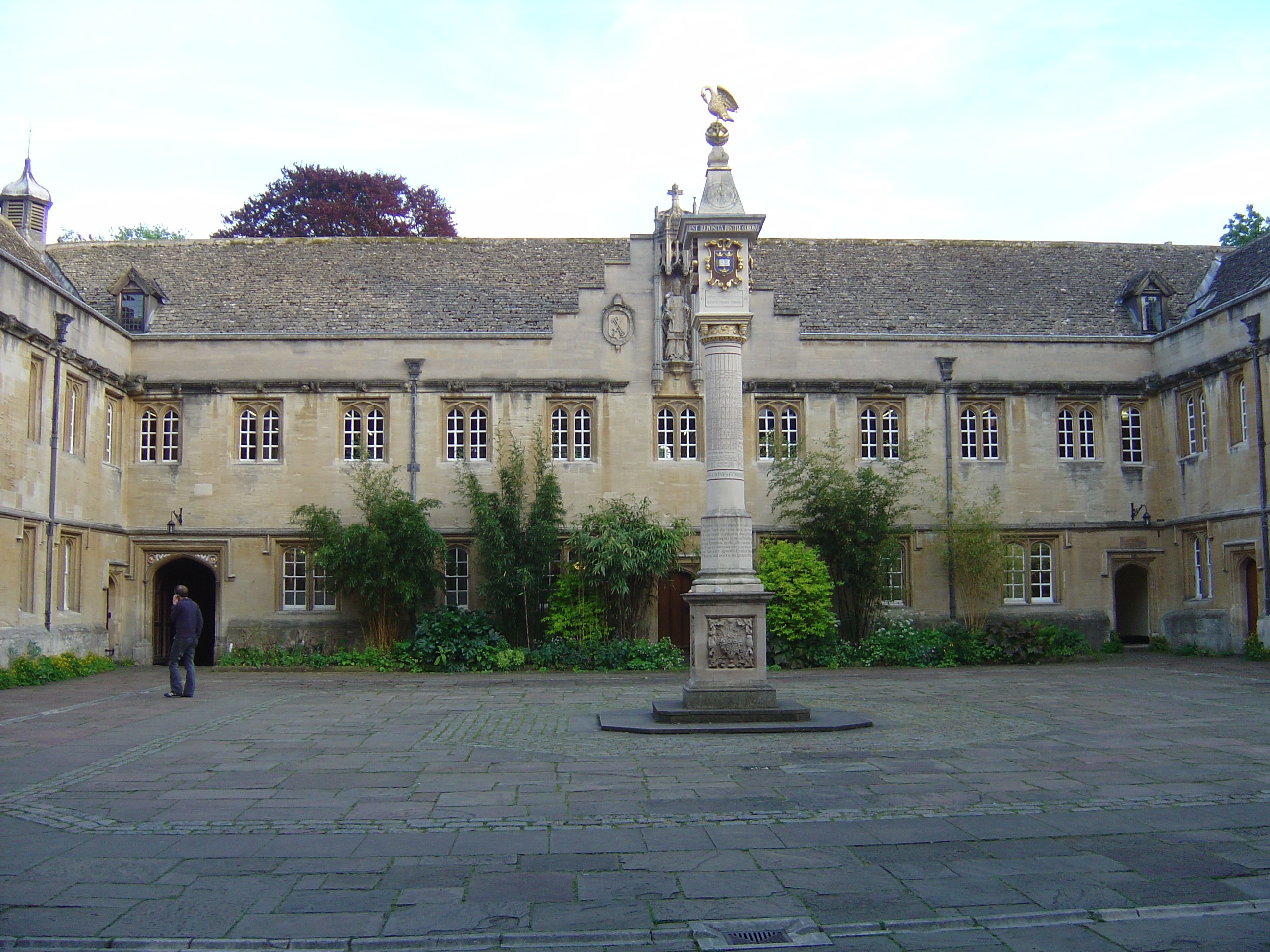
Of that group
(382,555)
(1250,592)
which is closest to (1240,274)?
(1250,592)

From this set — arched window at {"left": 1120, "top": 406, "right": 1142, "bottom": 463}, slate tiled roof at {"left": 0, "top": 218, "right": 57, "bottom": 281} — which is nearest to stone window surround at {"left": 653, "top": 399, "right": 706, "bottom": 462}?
arched window at {"left": 1120, "top": 406, "right": 1142, "bottom": 463}

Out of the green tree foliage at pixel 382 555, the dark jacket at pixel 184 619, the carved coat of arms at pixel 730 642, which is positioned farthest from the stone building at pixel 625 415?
→ the carved coat of arms at pixel 730 642

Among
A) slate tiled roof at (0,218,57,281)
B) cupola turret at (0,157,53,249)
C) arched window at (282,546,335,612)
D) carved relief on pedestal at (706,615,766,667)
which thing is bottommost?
carved relief on pedestal at (706,615,766,667)

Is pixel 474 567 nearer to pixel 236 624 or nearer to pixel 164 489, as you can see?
pixel 236 624

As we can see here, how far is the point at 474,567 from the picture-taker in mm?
24328

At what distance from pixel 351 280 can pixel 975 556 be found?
16594 millimetres

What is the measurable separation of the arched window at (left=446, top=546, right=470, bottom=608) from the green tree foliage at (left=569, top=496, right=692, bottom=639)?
2.59 metres

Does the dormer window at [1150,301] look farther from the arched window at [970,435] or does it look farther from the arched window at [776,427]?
the arched window at [776,427]

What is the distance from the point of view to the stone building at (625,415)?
2392 cm

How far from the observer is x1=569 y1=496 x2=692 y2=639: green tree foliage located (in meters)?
22.6

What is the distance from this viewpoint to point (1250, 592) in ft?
75.0

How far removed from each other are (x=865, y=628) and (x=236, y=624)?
14102 mm

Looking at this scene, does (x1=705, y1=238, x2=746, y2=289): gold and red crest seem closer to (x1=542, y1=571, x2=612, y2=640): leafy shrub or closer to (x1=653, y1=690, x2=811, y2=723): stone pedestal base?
(x1=653, y1=690, x2=811, y2=723): stone pedestal base

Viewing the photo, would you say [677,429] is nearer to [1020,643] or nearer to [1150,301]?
[1020,643]
